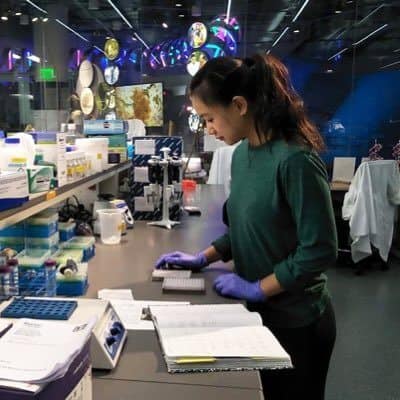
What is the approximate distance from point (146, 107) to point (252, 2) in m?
2.06

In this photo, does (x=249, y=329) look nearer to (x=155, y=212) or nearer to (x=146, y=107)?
(x=155, y=212)

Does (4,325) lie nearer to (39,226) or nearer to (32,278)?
(32,278)

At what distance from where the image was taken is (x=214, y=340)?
1052 millimetres

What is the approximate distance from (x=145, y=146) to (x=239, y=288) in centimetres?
148

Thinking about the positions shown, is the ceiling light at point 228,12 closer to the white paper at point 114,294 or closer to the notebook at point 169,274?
the notebook at point 169,274

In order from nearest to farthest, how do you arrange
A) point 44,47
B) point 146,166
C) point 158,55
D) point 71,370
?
point 71,370
point 146,166
point 44,47
point 158,55

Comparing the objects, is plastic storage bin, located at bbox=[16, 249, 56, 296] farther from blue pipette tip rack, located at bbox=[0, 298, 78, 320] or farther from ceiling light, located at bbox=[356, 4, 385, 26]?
ceiling light, located at bbox=[356, 4, 385, 26]

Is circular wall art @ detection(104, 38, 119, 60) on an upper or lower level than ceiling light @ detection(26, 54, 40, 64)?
upper

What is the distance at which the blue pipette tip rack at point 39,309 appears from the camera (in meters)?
1.00

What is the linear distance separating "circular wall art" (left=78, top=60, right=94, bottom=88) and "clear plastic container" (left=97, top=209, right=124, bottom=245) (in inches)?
123

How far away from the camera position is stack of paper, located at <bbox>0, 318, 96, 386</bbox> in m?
0.61

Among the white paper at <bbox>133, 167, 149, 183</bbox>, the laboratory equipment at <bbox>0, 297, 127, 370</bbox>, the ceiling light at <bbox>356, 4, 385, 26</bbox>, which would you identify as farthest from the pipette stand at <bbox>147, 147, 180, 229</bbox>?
the ceiling light at <bbox>356, 4, 385, 26</bbox>

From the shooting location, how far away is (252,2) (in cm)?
630

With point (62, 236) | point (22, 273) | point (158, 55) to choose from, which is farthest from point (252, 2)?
point (22, 273)
